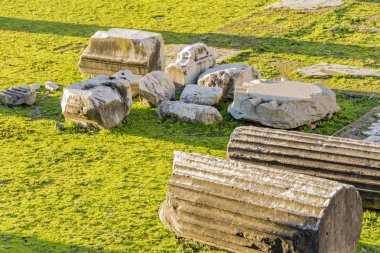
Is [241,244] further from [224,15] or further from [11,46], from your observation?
[224,15]

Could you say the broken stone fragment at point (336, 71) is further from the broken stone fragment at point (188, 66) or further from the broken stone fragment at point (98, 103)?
the broken stone fragment at point (98, 103)

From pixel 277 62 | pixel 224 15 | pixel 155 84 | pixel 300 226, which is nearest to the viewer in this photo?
pixel 300 226

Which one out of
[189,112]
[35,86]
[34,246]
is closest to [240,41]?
[35,86]

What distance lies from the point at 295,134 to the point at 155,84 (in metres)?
3.02

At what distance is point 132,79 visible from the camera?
10430 millimetres

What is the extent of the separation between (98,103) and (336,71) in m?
3.89

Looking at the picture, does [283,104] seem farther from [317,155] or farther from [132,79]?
[132,79]

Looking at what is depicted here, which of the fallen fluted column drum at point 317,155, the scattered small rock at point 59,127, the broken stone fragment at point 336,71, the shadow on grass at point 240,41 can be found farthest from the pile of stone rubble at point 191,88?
the shadow on grass at point 240,41

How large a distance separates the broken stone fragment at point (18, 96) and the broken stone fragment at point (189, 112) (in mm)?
1765

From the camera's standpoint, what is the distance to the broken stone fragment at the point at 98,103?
9.14 m

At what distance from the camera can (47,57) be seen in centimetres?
1266

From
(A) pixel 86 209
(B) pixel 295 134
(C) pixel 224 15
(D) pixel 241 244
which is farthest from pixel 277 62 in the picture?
(D) pixel 241 244

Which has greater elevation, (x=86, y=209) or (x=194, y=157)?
(x=194, y=157)

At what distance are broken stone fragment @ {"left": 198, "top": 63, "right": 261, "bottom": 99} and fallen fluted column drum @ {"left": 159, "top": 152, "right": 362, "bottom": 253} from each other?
12.2 feet
